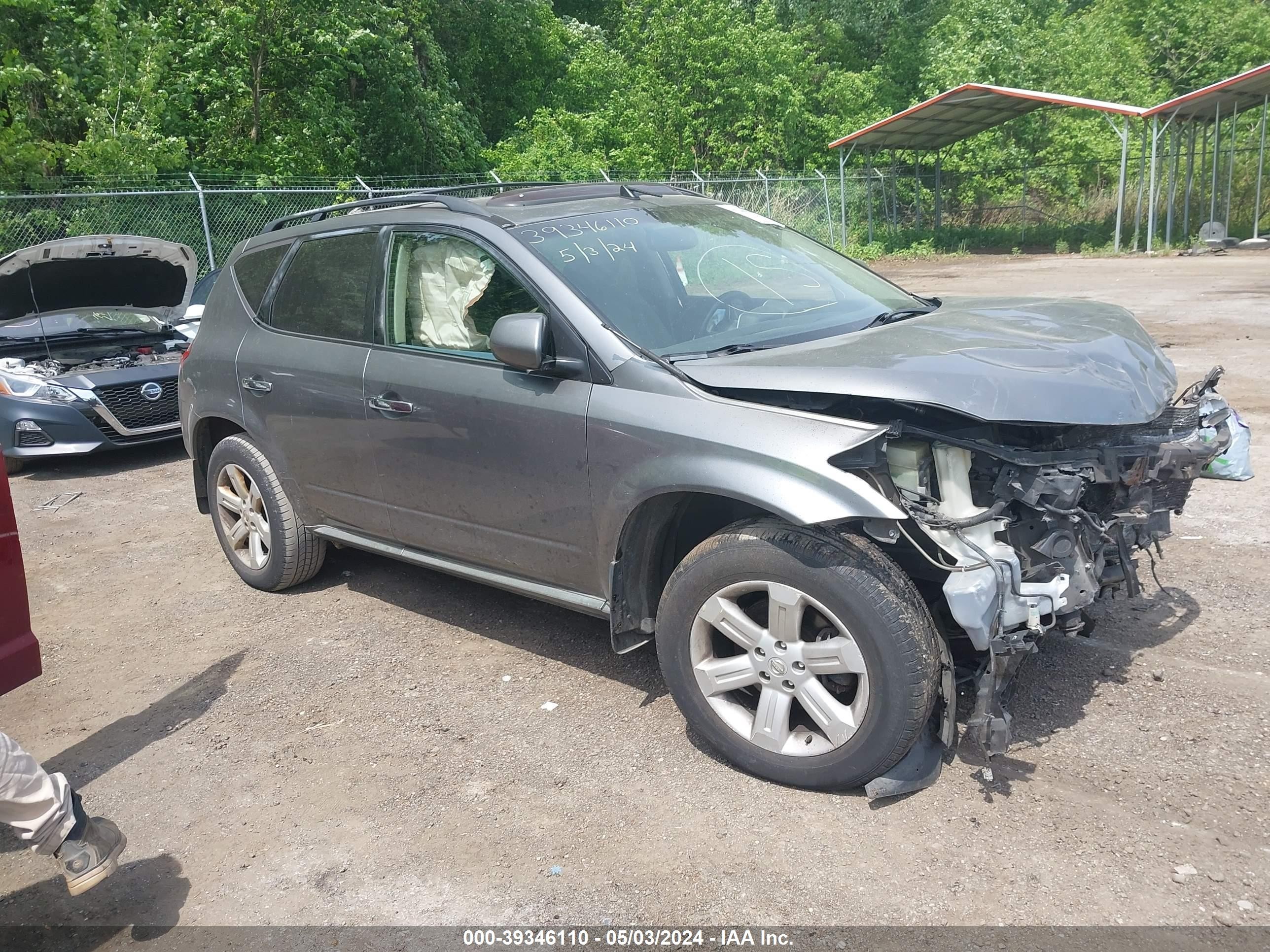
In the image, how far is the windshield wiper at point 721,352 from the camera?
11.9ft

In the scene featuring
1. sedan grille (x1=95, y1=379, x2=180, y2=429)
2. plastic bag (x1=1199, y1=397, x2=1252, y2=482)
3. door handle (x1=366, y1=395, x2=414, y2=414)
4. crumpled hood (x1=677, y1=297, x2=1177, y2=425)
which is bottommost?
sedan grille (x1=95, y1=379, x2=180, y2=429)

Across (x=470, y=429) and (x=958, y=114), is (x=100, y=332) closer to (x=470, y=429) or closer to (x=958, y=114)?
(x=470, y=429)

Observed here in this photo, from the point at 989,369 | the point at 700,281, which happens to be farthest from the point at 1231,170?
the point at 989,369

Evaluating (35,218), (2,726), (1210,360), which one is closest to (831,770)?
(2,726)

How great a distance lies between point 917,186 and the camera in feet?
99.0

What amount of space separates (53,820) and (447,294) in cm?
241

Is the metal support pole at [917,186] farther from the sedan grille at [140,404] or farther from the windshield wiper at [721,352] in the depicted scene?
the windshield wiper at [721,352]

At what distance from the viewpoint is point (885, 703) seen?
9.98ft

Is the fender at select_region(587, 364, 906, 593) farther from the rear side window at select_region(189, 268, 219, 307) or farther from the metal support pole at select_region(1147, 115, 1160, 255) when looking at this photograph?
the metal support pole at select_region(1147, 115, 1160, 255)

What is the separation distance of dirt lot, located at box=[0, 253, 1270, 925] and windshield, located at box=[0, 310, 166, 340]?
4.67m

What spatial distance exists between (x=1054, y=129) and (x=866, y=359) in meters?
31.2

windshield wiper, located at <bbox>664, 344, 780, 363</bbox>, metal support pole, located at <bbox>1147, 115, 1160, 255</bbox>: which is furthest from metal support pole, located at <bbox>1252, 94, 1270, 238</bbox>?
windshield wiper, located at <bbox>664, 344, 780, 363</bbox>

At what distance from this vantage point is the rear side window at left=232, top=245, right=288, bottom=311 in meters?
5.16

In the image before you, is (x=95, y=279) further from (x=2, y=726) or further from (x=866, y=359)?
(x=866, y=359)
